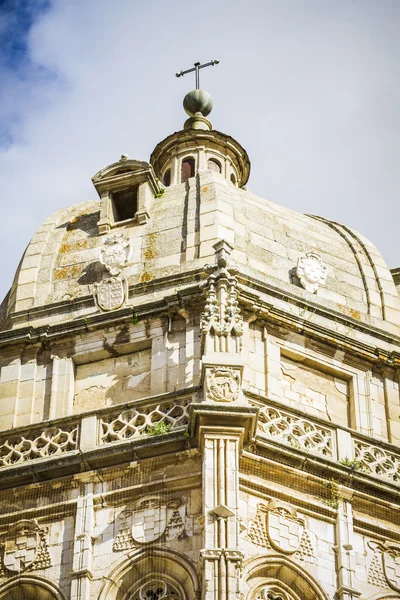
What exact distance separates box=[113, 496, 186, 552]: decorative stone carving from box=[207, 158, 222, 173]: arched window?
15941mm

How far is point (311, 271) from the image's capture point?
4272 cm

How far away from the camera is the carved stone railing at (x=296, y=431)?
1452 inches

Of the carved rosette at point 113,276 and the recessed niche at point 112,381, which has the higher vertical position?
the carved rosette at point 113,276

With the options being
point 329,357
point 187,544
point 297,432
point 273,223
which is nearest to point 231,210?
point 273,223

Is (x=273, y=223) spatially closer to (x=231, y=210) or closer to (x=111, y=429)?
(x=231, y=210)

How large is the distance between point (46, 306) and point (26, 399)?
2795mm

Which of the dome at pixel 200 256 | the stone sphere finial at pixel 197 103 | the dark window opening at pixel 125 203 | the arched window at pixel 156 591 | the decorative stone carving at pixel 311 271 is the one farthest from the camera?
the stone sphere finial at pixel 197 103

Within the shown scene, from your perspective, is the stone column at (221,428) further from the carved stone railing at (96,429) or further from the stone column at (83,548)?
the stone column at (83,548)

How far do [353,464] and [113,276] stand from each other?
7.70m

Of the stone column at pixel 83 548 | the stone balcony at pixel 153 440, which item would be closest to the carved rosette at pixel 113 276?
the stone balcony at pixel 153 440

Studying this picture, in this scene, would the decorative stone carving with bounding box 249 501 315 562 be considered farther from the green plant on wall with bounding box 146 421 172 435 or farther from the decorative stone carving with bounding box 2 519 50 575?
the decorative stone carving with bounding box 2 519 50 575

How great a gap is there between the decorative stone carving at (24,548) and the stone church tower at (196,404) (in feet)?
0.13

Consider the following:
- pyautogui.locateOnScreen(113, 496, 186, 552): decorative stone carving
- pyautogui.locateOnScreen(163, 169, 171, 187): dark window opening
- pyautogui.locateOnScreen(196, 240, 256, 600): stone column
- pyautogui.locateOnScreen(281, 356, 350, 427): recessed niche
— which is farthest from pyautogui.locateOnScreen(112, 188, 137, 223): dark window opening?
pyautogui.locateOnScreen(113, 496, 186, 552): decorative stone carving

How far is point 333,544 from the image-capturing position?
35969mm
